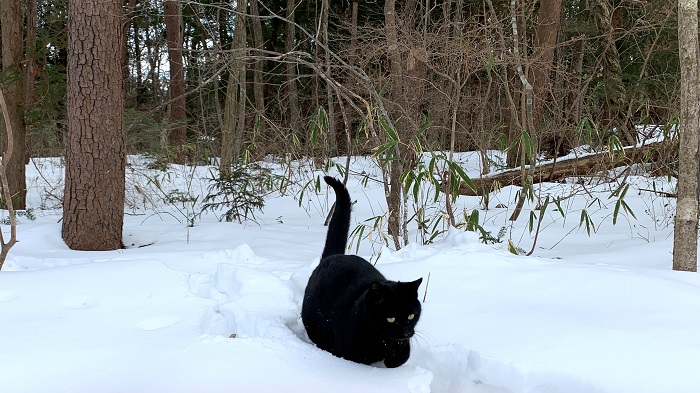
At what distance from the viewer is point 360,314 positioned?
7.70 ft

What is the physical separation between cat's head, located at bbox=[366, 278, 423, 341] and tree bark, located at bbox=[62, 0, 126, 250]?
332 centimetres

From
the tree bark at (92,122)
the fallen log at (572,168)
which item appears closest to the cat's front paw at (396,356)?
the tree bark at (92,122)

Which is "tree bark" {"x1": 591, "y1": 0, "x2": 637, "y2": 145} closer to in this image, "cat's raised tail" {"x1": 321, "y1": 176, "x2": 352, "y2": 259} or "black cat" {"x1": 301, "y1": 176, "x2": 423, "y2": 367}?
"cat's raised tail" {"x1": 321, "y1": 176, "x2": 352, "y2": 259}

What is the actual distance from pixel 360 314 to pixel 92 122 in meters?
3.40

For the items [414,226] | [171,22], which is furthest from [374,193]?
[171,22]

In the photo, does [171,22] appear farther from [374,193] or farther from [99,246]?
[99,246]

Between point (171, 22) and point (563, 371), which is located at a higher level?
point (171, 22)

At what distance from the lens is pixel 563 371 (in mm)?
2162

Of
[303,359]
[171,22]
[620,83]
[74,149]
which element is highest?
[171,22]

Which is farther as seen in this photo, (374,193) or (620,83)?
(620,83)

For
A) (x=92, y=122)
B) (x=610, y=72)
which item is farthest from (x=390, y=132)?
(x=610, y=72)

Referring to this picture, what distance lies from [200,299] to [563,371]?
6.04ft

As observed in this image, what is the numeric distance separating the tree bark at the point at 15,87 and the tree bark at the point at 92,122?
2.45 meters

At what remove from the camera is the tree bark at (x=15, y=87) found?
6.62m
